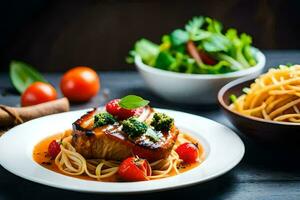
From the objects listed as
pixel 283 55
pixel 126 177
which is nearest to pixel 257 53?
pixel 283 55

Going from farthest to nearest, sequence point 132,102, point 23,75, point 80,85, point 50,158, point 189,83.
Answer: point 23,75 → point 80,85 → point 189,83 → point 50,158 → point 132,102

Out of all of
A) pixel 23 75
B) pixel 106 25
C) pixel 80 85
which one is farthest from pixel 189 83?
pixel 106 25

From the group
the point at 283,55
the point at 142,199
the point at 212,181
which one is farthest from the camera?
the point at 283,55

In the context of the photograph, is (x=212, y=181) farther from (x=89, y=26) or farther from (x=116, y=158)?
(x=89, y=26)

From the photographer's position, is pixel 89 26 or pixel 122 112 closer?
pixel 122 112

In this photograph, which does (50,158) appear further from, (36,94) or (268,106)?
(268,106)

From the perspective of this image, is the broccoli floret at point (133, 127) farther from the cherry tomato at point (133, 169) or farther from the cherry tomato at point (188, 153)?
the cherry tomato at point (188, 153)
